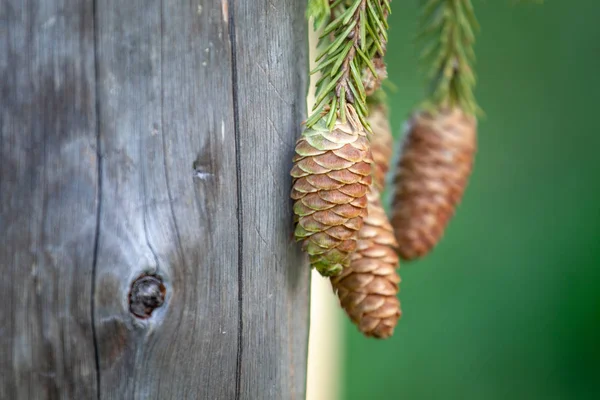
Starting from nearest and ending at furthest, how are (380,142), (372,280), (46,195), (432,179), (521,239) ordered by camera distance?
(46,195) → (372,280) → (380,142) → (432,179) → (521,239)

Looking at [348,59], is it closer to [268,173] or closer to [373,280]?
[268,173]

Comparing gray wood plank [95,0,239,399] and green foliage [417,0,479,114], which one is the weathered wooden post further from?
green foliage [417,0,479,114]

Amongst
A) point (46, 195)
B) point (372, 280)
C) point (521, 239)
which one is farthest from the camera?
point (521, 239)

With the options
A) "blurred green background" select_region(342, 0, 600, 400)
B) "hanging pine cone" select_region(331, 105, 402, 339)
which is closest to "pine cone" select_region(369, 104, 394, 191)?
"hanging pine cone" select_region(331, 105, 402, 339)

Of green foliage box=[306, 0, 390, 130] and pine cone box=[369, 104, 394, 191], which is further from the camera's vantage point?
pine cone box=[369, 104, 394, 191]

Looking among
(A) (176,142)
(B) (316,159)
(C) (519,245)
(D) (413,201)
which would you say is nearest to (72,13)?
(A) (176,142)

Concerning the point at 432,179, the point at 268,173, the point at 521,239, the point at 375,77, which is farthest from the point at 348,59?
the point at 521,239
